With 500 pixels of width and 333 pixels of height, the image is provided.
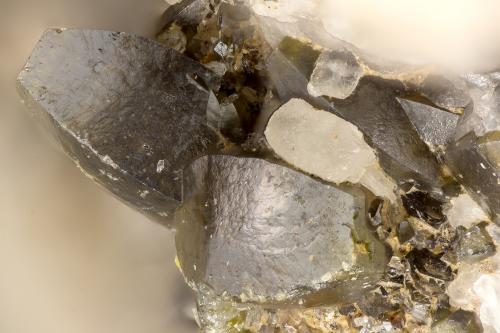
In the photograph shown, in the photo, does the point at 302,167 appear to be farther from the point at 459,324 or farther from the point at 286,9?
the point at 459,324

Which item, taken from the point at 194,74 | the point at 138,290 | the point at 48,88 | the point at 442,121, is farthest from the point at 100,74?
the point at 442,121

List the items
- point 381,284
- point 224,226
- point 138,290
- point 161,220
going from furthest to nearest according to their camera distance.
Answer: point 138,290 < point 161,220 < point 381,284 < point 224,226

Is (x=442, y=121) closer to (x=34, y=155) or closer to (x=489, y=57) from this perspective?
(x=489, y=57)

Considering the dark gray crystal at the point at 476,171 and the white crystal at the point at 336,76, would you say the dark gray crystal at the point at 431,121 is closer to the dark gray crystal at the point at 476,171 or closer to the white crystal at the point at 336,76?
the dark gray crystal at the point at 476,171

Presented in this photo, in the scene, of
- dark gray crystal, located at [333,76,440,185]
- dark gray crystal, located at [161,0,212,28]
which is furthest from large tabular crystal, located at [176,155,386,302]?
dark gray crystal, located at [161,0,212,28]

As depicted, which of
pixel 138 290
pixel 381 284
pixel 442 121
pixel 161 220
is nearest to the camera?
pixel 442 121

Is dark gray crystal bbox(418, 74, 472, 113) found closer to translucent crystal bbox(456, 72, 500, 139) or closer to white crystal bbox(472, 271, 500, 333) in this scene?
translucent crystal bbox(456, 72, 500, 139)
